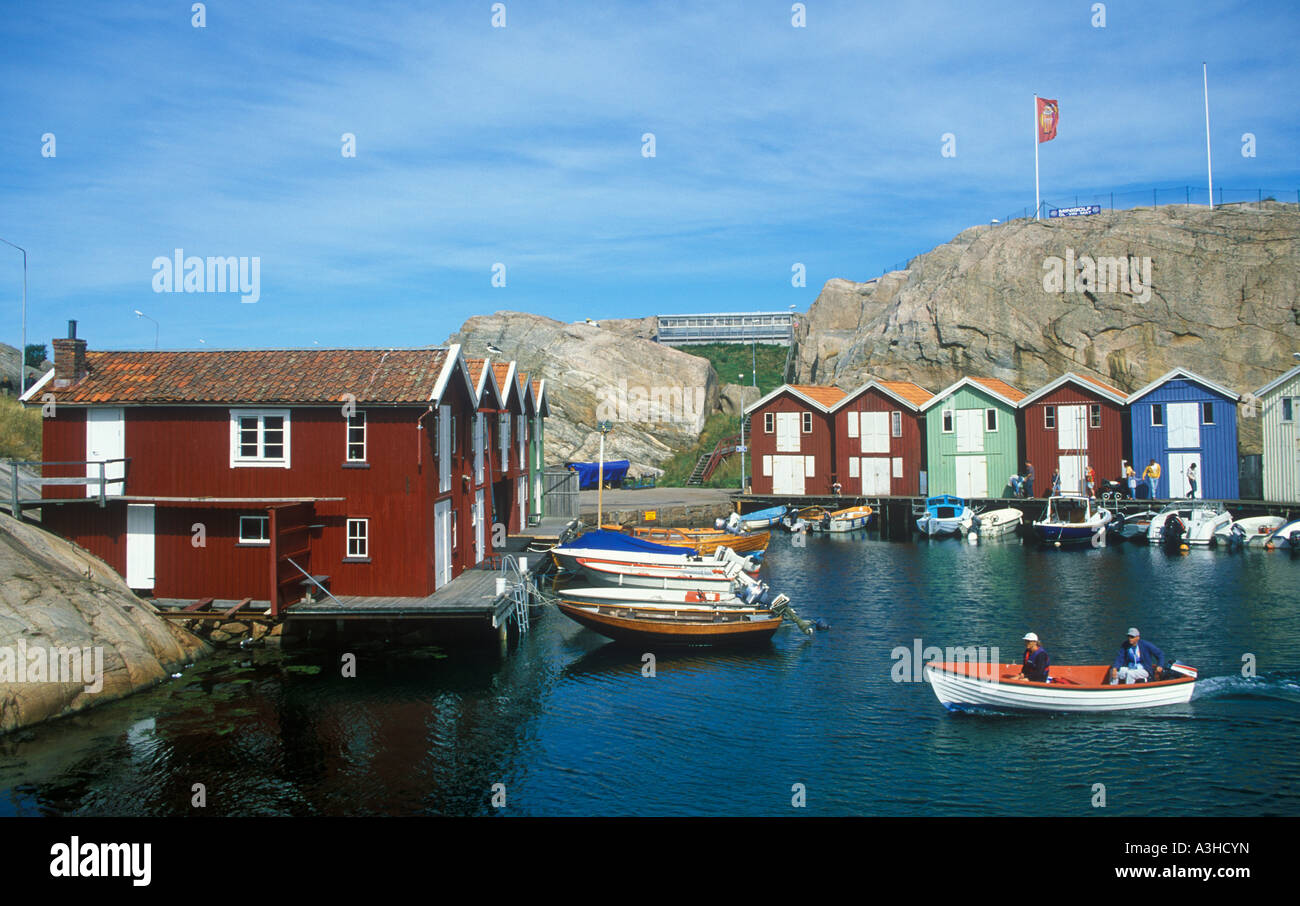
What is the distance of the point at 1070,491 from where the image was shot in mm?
58688

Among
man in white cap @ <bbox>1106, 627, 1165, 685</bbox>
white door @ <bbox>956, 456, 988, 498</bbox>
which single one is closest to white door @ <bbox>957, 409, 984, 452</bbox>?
white door @ <bbox>956, 456, 988, 498</bbox>

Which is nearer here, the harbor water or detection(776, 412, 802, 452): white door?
the harbor water

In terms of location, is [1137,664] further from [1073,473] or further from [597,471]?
[597,471]

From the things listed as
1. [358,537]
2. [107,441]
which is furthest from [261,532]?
[107,441]

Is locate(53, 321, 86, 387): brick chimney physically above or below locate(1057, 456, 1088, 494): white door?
above

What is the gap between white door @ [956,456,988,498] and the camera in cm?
6162

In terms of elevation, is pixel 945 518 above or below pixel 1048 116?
below

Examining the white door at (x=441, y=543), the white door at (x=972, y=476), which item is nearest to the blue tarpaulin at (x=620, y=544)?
the white door at (x=441, y=543)

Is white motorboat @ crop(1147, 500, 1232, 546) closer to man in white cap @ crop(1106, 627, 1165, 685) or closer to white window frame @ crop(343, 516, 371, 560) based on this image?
man in white cap @ crop(1106, 627, 1165, 685)

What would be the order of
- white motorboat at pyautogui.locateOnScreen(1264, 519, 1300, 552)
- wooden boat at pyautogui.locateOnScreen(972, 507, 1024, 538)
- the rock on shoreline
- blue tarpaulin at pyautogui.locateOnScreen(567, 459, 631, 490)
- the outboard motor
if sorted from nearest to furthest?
the rock on shoreline
white motorboat at pyautogui.locateOnScreen(1264, 519, 1300, 552)
the outboard motor
wooden boat at pyautogui.locateOnScreen(972, 507, 1024, 538)
blue tarpaulin at pyautogui.locateOnScreen(567, 459, 631, 490)

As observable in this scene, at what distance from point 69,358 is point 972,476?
51.8m

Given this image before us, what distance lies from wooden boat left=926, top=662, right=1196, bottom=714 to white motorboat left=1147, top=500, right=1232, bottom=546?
3136cm

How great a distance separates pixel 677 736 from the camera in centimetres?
2150
